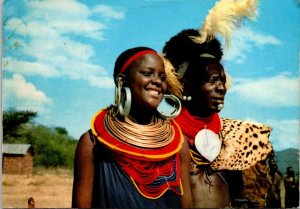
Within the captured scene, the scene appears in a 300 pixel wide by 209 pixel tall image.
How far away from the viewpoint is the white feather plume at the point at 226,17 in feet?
22.5

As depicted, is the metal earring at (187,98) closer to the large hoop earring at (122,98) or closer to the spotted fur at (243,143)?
the spotted fur at (243,143)

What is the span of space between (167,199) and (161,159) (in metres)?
0.47

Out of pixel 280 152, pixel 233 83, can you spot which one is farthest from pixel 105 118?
pixel 280 152

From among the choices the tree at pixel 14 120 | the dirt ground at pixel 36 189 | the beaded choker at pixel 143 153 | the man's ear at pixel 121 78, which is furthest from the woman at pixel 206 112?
the tree at pixel 14 120

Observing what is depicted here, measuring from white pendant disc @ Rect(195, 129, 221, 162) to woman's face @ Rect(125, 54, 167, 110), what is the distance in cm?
75

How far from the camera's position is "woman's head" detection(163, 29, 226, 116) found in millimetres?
6898

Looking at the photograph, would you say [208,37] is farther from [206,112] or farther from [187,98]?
[206,112]

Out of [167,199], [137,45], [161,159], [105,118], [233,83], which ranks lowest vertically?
[167,199]

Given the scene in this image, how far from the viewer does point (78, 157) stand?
6.52 m

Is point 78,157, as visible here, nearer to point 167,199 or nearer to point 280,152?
point 167,199

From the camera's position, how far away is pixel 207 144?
6918 millimetres

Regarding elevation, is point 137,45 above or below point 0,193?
above

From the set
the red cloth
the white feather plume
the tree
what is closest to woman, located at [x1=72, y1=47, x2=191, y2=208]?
the red cloth

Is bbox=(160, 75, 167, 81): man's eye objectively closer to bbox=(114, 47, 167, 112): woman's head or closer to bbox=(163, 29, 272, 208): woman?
bbox=(114, 47, 167, 112): woman's head
